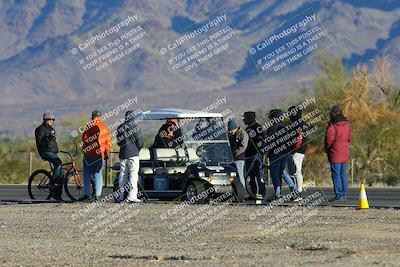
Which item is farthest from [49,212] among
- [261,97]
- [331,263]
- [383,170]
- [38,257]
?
[261,97]

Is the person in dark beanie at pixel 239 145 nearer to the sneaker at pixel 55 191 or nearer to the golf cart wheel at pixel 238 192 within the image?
the golf cart wheel at pixel 238 192

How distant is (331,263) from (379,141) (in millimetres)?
34212

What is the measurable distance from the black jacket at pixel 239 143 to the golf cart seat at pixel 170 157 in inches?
41.1

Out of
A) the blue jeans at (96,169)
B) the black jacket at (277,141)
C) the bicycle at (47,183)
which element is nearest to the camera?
the black jacket at (277,141)

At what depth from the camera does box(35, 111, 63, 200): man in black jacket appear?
94.9ft

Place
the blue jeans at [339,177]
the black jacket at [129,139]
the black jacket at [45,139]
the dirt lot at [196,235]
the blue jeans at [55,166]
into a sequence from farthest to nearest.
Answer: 1. the blue jeans at [55,166]
2. the black jacket at [45,139]
3. the black jacket at [129,139]
4. the blue jeans at [339,177]
5. the dirt lot at [196,235]

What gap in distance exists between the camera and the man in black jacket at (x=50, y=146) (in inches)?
1139

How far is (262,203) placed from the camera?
1070 inches

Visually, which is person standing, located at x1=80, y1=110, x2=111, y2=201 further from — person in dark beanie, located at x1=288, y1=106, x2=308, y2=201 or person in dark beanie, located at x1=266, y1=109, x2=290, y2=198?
person in dark beanie, located at x1=288, y1=106, x2=308, y2=201

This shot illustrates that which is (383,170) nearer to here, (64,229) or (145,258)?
(64,229)

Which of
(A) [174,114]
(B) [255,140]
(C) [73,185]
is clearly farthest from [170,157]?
(C) [73,185]

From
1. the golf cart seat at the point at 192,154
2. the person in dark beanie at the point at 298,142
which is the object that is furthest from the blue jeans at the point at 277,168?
the golf cart seat at the point at 192,154

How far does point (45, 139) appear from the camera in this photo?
28953 millimetres

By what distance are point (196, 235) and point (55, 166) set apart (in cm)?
932
